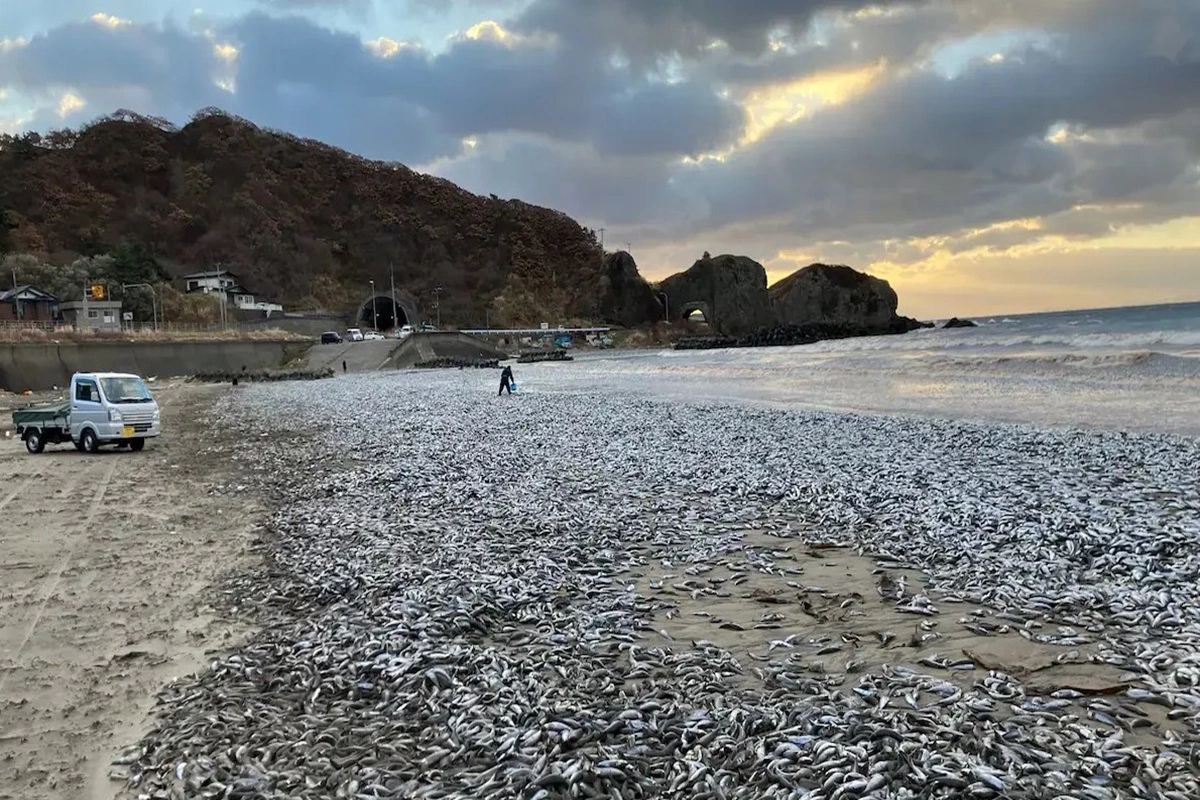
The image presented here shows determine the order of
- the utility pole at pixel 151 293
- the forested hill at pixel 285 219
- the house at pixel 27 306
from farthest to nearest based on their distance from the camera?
the forested hill at pixel 285 219 → the utility pole at pixel 151 293 → the house at pixel 27 306

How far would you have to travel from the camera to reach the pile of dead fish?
4.69 m

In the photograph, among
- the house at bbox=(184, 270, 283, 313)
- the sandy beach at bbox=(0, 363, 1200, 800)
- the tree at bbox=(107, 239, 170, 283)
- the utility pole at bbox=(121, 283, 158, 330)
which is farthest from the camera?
the house at bbox=(184, 270, 283, 313)

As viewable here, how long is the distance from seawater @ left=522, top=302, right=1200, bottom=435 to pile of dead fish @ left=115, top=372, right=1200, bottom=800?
1053 cm

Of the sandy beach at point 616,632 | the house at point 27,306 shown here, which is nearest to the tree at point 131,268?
the house at point 27,306

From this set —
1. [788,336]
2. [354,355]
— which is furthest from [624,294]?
[354,355]

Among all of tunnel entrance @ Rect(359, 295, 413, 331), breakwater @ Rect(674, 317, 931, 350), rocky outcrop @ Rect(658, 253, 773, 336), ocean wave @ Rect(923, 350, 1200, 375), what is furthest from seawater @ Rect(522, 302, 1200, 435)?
rocky outcrop @ Rect(658, 253, 773, 336)

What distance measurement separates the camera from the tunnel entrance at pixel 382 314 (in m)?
139

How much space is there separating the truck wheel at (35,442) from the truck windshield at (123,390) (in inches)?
90.1

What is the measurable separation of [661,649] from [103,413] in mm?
20205

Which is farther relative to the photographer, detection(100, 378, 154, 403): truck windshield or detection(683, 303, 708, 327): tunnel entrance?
detection(683, 303, 708, 327): tunnel entrance

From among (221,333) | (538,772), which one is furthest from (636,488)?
(221,333)

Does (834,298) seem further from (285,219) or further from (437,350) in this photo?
(285,219)

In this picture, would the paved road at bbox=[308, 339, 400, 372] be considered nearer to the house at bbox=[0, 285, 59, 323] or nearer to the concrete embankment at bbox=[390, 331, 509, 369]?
the concrete embankment at bbox=[390, 331, 509, 369]

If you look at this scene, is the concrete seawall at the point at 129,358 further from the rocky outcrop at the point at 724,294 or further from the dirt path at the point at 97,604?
the rocky outcrop at the point at 724,294
